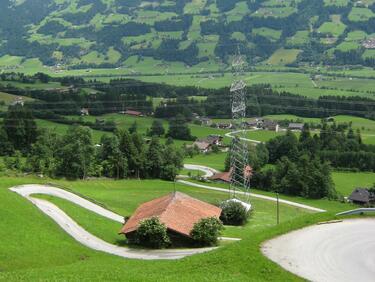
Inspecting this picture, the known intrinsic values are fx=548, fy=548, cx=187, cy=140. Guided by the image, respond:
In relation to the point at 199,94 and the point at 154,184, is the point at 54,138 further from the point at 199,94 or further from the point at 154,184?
the point at 199,94

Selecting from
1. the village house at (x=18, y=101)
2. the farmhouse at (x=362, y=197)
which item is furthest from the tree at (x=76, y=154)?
the village house at (x=18, y=101)

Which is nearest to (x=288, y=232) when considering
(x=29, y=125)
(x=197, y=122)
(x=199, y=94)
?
(x=29, y=125)

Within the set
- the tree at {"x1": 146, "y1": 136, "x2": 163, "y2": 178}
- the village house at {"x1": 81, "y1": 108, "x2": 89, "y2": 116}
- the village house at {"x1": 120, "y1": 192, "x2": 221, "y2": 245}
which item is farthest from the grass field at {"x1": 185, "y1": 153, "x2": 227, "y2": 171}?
the village house at {"x1": 120, "y1": 192, "x2": 221, "y2": 245}

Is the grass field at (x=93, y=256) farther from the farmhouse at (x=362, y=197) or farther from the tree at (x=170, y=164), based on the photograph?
the tree at (x=170, y=164)

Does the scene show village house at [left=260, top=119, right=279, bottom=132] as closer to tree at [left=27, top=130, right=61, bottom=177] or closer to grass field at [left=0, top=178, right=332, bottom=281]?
tree at [left=27, top=130, right=61, bottom=177]

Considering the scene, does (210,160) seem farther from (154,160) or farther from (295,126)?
(295,126)
